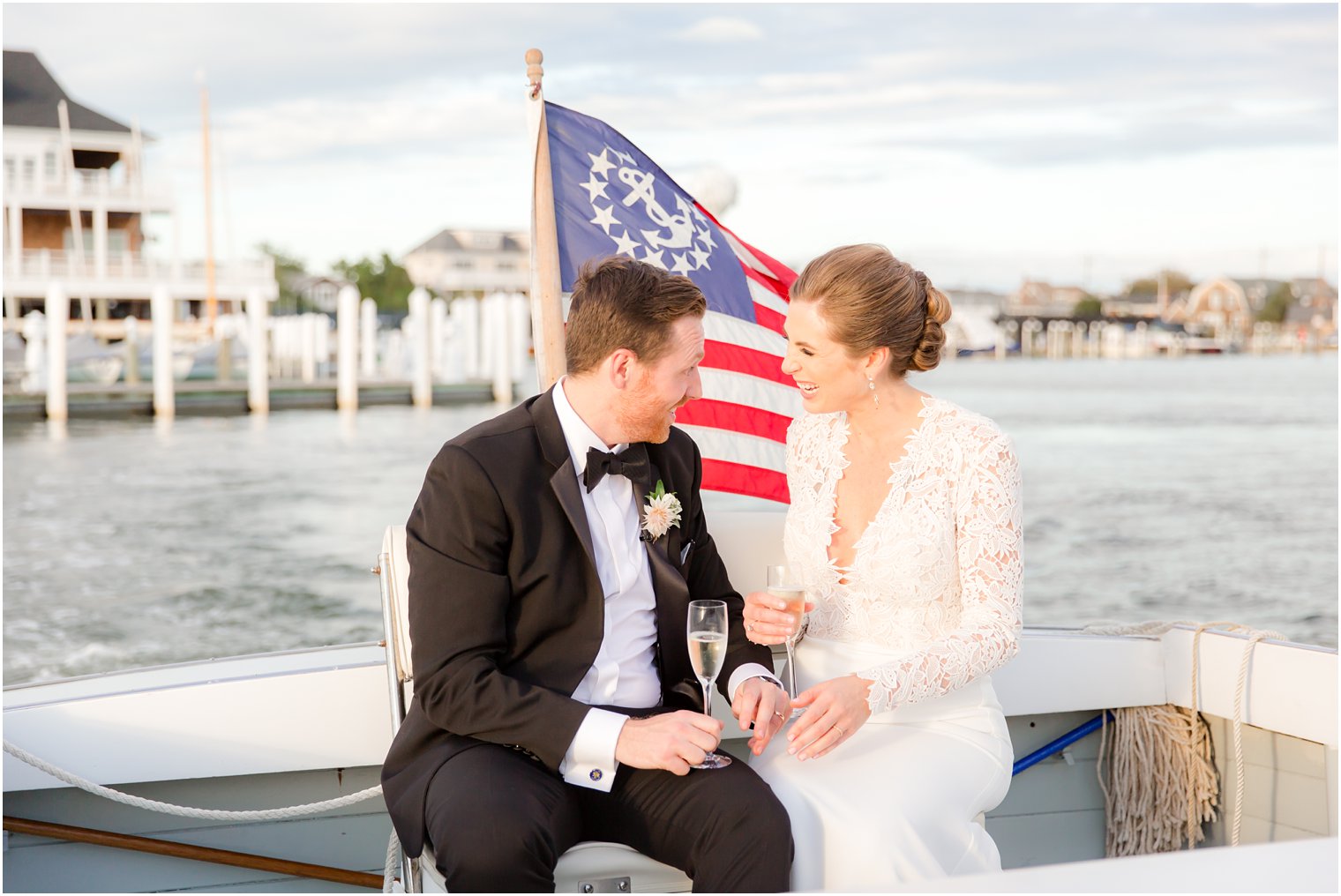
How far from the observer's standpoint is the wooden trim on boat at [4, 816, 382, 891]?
8.77 ft

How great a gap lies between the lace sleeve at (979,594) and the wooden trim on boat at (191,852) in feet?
4.79

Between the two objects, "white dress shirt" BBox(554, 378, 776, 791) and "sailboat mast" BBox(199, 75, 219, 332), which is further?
"sailboat mast" BBox(199, 75, 219, 332)

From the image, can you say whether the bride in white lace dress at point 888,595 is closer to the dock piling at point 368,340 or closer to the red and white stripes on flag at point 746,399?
the red and white stripes on flag at point 746,399

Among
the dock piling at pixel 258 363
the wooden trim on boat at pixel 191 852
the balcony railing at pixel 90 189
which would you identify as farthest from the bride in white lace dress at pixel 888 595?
the balcony railing at pixel 90 189

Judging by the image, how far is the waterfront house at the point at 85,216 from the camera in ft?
104

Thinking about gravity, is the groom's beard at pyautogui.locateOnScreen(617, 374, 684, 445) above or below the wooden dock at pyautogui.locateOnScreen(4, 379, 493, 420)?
above

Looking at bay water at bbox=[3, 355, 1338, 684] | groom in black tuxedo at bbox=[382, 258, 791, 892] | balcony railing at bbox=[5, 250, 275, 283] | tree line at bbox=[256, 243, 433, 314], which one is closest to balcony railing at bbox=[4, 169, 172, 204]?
balcony railing at bbox=[5, 250, 275, 283]

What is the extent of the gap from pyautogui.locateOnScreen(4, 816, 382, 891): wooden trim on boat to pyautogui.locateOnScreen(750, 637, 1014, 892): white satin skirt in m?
1.14

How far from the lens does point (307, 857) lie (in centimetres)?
289

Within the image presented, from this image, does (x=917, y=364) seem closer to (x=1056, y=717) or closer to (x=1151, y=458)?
(x=1056, y=717)

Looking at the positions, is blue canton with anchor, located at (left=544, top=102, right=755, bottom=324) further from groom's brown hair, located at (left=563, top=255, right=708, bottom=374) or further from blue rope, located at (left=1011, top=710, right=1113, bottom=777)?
blue rope, located at (left=1011, top=710, right=1113, bottom=777)

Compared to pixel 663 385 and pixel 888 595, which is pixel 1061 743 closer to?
pixel 888 595

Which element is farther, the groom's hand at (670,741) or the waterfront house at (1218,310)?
the waterfront house at (1218,310)

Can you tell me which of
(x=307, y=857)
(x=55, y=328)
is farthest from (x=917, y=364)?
(x=55, y=328)
